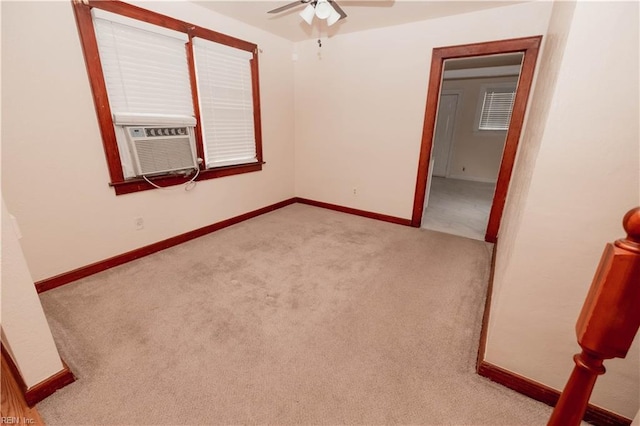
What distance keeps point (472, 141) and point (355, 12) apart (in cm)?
501

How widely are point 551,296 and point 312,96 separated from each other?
3.54 m

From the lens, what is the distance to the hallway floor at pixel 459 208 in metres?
3.53

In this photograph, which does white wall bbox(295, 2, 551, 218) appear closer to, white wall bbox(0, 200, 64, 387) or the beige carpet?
the beige carpet

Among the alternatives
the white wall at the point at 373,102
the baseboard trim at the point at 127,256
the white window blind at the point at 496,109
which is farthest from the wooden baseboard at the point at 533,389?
the white window blind at the point at 496,109

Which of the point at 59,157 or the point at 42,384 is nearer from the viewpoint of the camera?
the point at 42,384

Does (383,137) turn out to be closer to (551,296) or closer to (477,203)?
(477,203)

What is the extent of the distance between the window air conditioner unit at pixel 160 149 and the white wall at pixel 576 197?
9.01ft

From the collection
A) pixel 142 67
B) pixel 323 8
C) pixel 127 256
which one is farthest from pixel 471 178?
pixel 127 256

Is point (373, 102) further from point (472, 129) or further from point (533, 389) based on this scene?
point (472, 129)

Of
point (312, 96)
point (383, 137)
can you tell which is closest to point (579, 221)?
point (383, 137)

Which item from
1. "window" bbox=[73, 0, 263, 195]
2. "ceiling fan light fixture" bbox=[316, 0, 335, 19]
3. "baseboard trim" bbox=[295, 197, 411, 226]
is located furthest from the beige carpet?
"ceiling fan light fixture" bbox=[316, 0, 335, 19]

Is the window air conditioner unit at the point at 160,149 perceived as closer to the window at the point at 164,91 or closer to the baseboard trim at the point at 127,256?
the window at the point at 164,91

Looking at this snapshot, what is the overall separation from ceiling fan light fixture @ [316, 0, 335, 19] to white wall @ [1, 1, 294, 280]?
1.29 meters

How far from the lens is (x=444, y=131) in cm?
682
